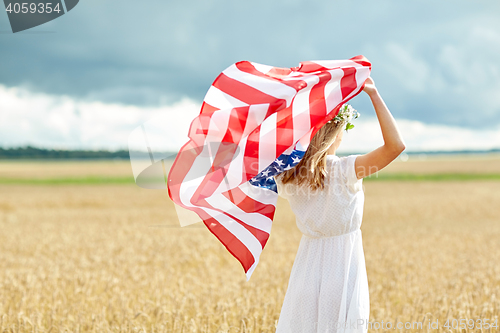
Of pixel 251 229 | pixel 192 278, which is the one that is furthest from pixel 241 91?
pixel 192 278

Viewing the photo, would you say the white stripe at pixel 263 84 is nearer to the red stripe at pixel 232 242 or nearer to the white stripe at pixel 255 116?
the white stripe at pixel 255 116

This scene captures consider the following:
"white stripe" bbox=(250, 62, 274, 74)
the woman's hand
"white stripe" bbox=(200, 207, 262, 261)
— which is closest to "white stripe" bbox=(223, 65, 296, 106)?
"white stripe" bbox=(250, 62, 274, 74)

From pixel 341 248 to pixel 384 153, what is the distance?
0.77 m

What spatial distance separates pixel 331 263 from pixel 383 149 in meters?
0.92

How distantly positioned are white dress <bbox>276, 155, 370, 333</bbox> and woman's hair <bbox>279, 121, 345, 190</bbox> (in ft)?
0.22

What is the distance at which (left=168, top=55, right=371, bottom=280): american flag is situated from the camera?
321 cm

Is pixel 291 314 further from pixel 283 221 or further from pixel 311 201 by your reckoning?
pixel 283 221

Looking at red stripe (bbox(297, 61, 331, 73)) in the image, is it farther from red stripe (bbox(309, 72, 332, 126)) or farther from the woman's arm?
the woman's arm

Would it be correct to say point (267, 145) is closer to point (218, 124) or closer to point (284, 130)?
point (284, 130)

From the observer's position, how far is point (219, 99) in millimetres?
3346

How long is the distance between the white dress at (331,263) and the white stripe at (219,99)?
832 mm

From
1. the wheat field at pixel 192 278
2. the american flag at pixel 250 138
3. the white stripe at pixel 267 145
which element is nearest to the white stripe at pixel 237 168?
the american flag at pixel 250 138

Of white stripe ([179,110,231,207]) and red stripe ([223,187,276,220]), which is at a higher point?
white stripe ([179,110,231,207])

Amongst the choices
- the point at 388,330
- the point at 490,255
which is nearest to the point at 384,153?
the point at 388,330
